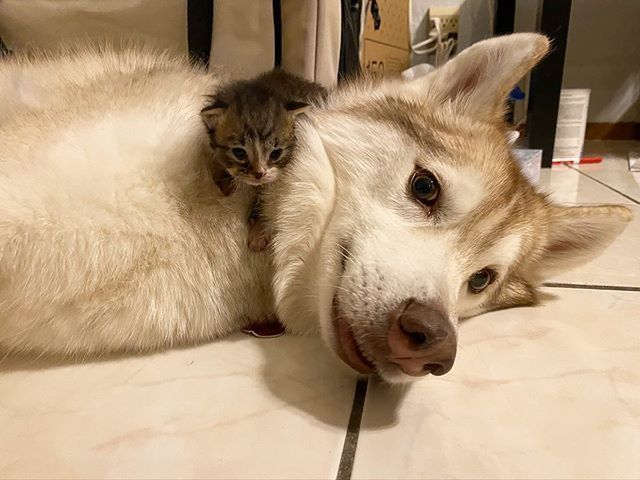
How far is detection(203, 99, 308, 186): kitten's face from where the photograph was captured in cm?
130

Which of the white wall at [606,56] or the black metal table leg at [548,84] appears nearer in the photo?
the black metal table leg at [548,84]

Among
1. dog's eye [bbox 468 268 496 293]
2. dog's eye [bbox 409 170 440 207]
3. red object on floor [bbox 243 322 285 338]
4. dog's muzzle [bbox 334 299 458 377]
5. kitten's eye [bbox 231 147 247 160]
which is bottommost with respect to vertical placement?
red object on floor [bbox 243 322 285 338]

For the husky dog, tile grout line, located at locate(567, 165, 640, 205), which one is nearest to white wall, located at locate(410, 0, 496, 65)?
tile grout line, located at locate(567, 165, 640, 205)

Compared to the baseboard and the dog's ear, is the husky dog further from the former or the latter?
the baseboard

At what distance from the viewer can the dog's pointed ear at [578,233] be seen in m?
1.57

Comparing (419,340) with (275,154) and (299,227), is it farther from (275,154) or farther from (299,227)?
(275,154)

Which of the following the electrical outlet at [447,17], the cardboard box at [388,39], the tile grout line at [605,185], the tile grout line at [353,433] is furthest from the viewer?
the electrical outlet at [447,17]

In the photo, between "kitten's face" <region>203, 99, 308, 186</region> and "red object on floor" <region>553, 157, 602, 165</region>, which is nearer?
"kitten's face" <region>203, 99, 308, 186</region>

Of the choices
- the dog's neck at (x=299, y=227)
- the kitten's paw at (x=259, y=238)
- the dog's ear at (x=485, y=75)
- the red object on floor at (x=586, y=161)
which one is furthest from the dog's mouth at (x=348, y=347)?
the red object on floor at (x=586, y=161)

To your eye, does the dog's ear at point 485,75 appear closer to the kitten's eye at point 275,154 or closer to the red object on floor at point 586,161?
the kitten's eye at point 275,154

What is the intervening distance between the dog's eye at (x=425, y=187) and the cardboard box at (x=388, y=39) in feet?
7.62

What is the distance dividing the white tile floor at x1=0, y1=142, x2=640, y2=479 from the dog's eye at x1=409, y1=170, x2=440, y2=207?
15.3 inches

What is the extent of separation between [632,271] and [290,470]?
1.44 meters

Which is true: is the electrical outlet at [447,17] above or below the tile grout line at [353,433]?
above
